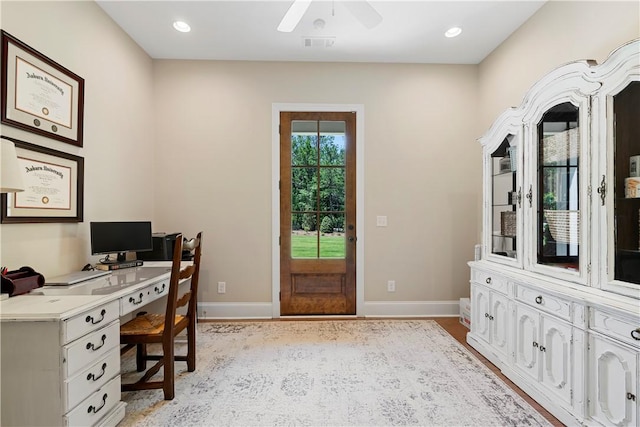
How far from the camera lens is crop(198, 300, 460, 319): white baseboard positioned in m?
3.70

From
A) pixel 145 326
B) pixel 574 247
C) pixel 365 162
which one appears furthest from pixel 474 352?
pixel 145 326

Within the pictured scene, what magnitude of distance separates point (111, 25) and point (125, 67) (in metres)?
0.36

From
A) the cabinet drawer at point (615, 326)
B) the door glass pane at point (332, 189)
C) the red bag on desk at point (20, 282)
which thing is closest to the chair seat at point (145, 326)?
the red bag on desk at point (20, 282)

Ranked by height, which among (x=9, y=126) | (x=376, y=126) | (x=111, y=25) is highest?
(x=111, y=25)

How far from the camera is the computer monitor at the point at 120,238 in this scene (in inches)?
99.3

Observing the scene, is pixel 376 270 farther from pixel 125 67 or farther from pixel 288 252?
pixel 125 67

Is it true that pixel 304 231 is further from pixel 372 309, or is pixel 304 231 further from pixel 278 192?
pixel 372 309

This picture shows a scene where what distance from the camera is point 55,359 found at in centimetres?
146

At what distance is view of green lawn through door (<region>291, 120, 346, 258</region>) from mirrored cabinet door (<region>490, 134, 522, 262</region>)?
158 centimetres

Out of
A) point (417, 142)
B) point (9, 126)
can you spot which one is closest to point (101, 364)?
point (9, 126)

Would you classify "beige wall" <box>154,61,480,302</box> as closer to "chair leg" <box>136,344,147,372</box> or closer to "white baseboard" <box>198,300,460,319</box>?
"white baseboard" <box>198,300,460,319</box>

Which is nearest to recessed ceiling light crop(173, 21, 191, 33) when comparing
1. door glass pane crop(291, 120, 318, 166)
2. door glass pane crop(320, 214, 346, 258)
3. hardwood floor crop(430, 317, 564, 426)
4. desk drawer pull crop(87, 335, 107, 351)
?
door glass pane crop(291, 120, 318, 166)

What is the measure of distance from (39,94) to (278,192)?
2.17 m

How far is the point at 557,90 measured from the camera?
2.06 metres
